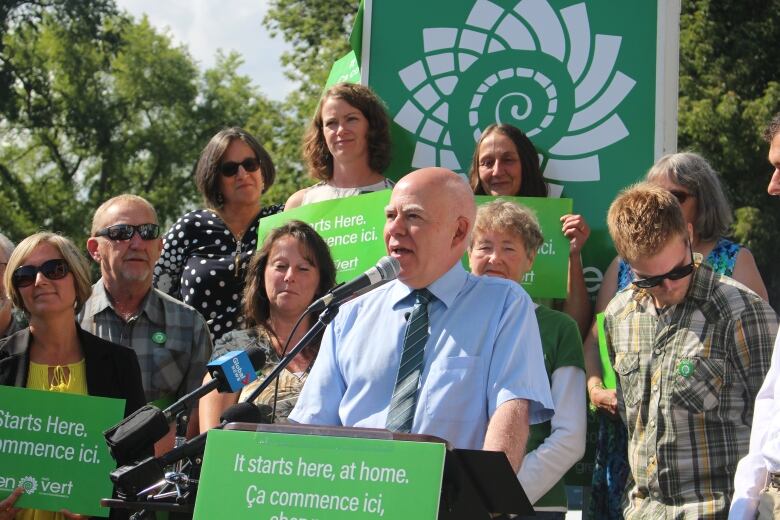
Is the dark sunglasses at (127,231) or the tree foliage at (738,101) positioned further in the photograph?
the tree foliage at (738,101)

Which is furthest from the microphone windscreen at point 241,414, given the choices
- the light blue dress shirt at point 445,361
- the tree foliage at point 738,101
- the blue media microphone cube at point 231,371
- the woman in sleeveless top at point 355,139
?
the tree foliage at point 738,101

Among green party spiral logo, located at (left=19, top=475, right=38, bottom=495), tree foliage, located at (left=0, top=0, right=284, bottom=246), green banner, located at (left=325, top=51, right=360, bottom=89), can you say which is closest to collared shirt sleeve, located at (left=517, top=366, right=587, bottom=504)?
green party spiral logo, located at (left=19, top=475, right=38, bottom=495)

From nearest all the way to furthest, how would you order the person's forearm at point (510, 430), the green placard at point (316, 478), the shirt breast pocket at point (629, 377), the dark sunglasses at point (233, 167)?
the green placard at point (316, 478) → the person's forearm at point (510, 430) → the shirt breast pocket at point (629, 377) → the dark sunglasses at point (233, 167)

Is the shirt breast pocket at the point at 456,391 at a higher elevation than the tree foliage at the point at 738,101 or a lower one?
lower

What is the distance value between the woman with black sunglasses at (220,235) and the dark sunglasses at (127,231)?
596mm

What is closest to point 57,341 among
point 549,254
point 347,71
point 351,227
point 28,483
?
point 28,483

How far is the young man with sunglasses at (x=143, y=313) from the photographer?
6.06 metres

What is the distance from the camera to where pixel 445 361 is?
14.0 ft

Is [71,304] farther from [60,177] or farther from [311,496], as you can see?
[60,177]

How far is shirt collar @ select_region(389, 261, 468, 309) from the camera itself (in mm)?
4430

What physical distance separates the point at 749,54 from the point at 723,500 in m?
17.8

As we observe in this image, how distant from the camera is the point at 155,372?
604 centimetres

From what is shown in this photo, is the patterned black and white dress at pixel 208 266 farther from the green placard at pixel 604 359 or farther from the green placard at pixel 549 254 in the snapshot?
the green placard at pixel 604 359

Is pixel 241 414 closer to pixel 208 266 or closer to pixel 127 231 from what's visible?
pixel 127 231
